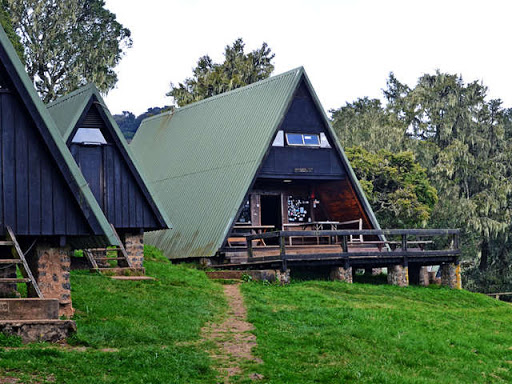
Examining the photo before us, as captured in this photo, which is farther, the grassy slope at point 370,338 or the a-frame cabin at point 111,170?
the a-frame cabin at point 111,170

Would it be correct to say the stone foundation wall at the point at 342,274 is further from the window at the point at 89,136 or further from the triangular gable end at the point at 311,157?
the window at the point at 89,136

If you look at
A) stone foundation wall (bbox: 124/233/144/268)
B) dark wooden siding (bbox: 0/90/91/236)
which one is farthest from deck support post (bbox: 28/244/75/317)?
stone foundation wall (bbox: 124/233/144/268)

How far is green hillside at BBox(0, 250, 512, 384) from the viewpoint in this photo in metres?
13.4

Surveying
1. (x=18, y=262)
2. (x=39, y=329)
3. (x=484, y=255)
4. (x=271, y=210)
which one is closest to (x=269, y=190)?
(x=271, y=210)

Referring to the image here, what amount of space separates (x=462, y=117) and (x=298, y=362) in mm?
40095

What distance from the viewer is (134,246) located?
26156mm

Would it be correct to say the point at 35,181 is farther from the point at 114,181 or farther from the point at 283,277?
the point at 283,277

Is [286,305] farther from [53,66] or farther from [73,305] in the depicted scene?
[53,66]

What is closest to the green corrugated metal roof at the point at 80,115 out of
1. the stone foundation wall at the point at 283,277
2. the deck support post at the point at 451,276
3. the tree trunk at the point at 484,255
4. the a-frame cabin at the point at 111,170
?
the a-frame cabin at the point at 111,170

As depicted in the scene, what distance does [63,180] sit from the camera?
17062mm

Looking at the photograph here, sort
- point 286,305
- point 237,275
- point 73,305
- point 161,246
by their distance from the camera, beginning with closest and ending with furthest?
1. point 73,305
2. point 286,305
3. point 237,275
4. point 161,246

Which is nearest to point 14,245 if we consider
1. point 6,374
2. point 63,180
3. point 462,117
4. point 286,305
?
point 63,180

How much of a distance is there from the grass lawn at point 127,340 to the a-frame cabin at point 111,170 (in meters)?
3.30

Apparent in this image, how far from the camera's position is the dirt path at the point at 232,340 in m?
14.3
